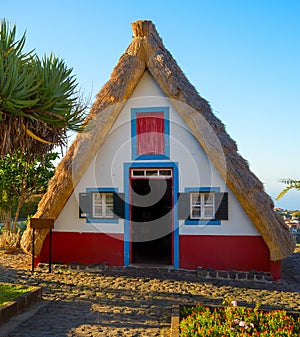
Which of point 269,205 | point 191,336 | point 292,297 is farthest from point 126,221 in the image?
point 191,336

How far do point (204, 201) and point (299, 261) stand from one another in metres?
4.44

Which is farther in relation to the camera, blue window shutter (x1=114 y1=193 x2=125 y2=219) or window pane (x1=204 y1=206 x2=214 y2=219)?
blue window shutter (x1=114 y1=193 x2=125 y2=219)

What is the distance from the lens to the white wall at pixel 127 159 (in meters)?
10.8

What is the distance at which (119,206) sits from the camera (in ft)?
36.4

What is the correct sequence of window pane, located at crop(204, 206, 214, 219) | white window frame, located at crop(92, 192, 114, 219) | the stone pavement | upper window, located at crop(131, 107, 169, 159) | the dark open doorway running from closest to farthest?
1. the stone pavement
2. window pane, located at crop(204, 206, 214, 219)
3. upper window, located at crop(131, 107, 169, 159)
4. white window frame, located at crop(92, 192, 114, 219)
5. the dark open doorway

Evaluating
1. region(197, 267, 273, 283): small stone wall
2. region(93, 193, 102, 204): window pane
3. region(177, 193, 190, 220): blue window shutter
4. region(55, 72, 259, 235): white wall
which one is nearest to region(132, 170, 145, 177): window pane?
region(55, 72, 259, 235): white wall

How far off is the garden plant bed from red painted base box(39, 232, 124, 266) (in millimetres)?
3138

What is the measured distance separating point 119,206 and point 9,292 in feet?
13.8

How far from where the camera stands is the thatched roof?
9.83 m

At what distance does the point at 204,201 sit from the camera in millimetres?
10773

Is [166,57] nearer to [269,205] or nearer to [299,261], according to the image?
[269,205]

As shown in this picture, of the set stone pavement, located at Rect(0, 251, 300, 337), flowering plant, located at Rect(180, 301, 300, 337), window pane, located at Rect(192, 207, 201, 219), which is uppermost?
window pane, located at Rect(192, 207, 201, 219)

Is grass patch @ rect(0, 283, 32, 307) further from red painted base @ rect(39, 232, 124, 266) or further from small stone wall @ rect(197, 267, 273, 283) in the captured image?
small stone wall @ rect(197, 267, 273, 283)

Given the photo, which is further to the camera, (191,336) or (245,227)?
(245,227)
